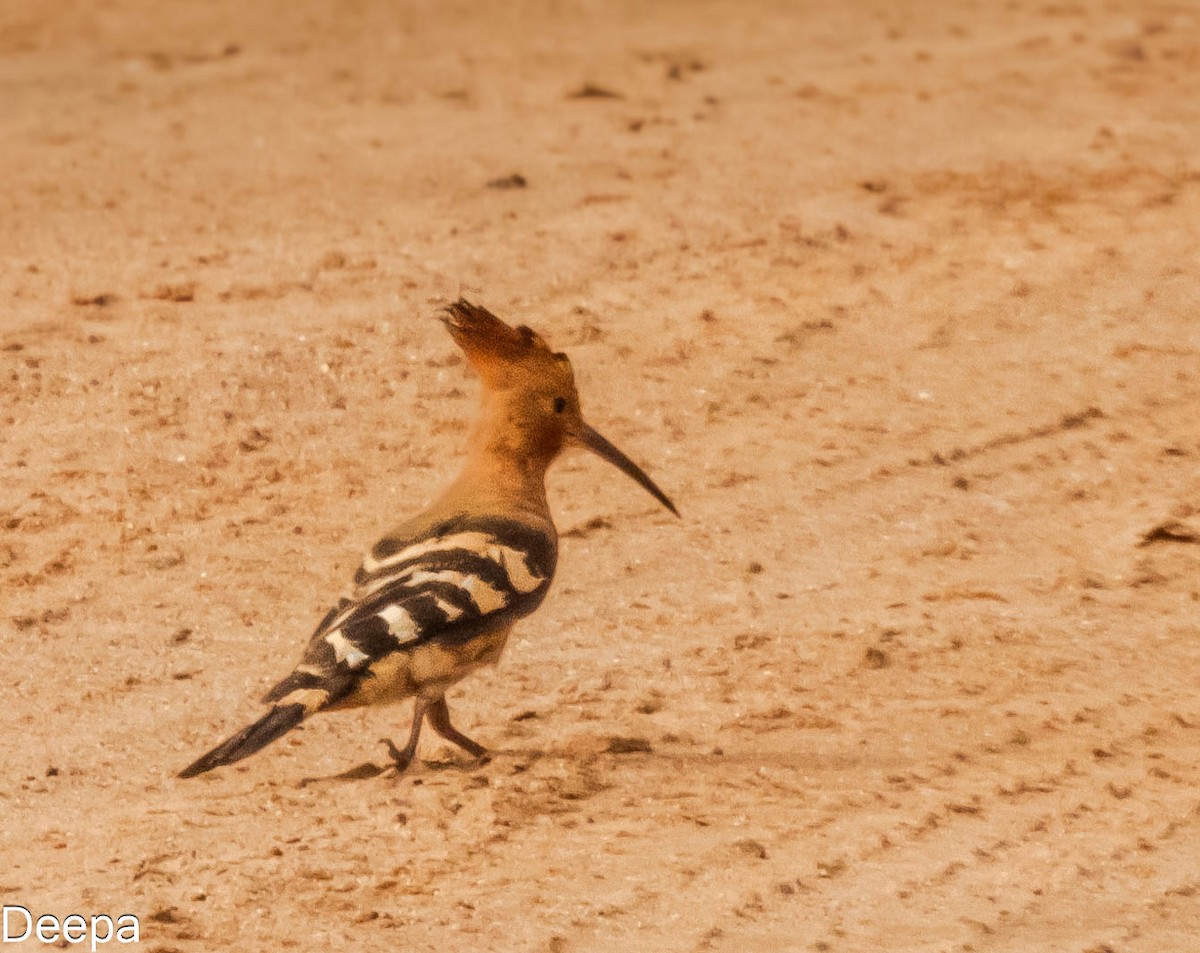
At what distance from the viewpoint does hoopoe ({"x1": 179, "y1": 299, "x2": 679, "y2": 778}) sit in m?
4.77

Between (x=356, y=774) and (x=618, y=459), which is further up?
(x=618, y=459)

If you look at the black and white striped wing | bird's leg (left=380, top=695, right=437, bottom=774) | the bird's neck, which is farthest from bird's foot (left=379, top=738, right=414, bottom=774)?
the bird's neck

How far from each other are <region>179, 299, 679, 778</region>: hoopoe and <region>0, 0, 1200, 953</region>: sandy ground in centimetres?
28

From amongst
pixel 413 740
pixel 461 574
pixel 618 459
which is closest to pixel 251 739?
pixel 413 740

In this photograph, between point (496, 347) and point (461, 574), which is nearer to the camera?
point (461, 574)

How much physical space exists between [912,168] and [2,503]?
423 cm

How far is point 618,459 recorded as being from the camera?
6023 mm

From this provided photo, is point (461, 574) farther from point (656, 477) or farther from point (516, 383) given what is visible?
point (656, 477)

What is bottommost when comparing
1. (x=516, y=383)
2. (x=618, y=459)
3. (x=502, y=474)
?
(x=618, y=459)

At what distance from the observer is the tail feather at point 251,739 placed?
459 cm

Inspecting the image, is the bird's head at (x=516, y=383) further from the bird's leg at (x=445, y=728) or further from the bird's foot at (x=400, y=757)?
the bird's foot at (x=400, y=757)

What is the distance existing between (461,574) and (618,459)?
1114mm

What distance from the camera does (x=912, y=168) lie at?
8.95 metres

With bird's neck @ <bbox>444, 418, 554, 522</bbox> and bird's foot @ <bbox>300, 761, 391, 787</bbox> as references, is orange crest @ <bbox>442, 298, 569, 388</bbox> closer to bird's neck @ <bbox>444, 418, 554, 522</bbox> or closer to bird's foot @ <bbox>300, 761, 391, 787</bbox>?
bird's neck @ <bbox>444, 418, 554, 522</bbox>
